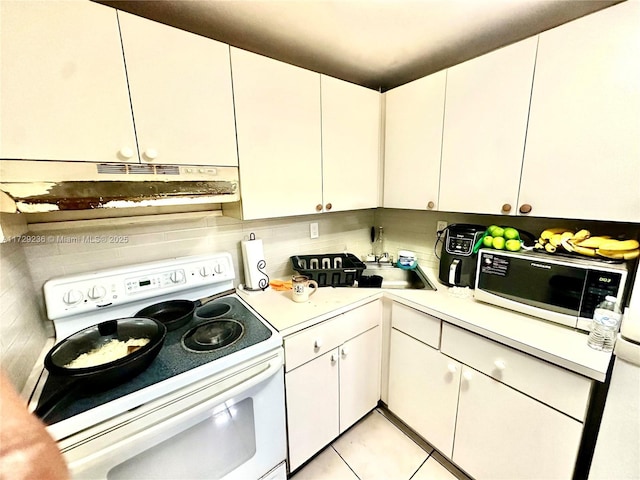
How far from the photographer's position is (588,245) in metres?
1.06

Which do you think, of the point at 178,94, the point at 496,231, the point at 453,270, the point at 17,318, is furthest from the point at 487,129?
the point at 17,318

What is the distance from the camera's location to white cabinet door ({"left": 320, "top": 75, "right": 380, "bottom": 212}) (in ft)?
4.90

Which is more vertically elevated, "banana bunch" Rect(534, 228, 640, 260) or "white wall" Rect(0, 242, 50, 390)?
"banana bunch" Rect(534, 228, 640, 260)

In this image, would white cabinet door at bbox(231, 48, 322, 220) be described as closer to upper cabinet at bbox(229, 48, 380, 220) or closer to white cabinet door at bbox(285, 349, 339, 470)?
upper cabinet at bbox(229, 48, 380, 220)

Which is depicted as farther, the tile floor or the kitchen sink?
the kitchen sink

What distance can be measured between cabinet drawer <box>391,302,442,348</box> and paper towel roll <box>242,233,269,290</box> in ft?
2.58

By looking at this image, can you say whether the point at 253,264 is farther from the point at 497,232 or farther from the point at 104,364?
the point at 497,232

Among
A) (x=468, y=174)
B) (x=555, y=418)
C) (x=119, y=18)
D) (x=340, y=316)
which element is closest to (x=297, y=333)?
(x=340, y=316)

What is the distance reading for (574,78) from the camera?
1.01 m

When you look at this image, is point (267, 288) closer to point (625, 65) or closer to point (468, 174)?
point (468, 174)

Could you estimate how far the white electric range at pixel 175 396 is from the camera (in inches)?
29.7

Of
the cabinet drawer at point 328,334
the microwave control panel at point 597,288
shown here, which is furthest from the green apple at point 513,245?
the cabinet drawer at point 328,334

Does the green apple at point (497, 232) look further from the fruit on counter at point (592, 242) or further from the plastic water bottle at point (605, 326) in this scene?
the plastic water bottle at point (605, 326)

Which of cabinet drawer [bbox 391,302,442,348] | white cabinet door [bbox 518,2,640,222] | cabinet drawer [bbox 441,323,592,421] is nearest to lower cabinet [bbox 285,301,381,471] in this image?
cabinet drawer [bbox 391,302,442,348]
